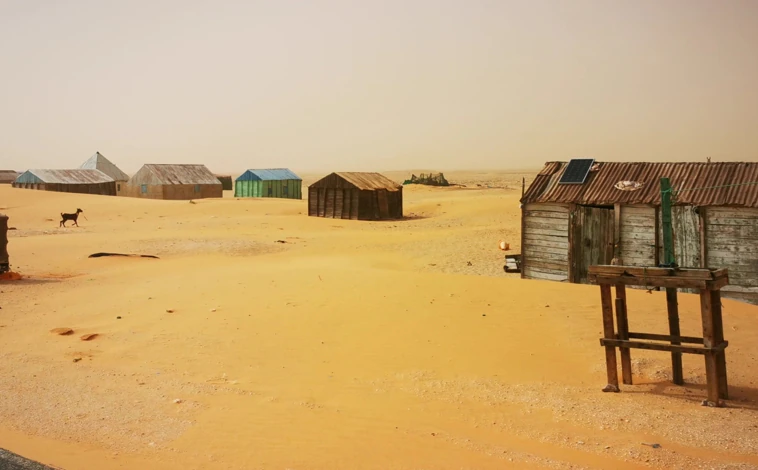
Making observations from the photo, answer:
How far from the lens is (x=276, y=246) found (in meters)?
26.8

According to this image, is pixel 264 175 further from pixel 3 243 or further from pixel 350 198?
pixel 3 243

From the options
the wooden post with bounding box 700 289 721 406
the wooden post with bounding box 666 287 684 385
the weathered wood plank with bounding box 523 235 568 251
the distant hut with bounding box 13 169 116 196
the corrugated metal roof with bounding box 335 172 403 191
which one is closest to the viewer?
the wooden post with bounding box 700 289 721 406

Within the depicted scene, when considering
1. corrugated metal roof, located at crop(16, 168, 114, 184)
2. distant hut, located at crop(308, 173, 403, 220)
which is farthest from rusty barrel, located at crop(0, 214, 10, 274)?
corrugated metal roof, located at crop(16, 168, 114, 184)

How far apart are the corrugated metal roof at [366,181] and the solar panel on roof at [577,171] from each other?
2020 centimetres

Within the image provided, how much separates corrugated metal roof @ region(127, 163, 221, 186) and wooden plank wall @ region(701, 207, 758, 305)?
46.2 meters

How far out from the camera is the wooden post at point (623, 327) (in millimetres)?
9664

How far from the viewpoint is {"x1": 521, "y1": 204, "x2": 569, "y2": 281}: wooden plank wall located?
19234 mm

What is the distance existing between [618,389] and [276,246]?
18739mm

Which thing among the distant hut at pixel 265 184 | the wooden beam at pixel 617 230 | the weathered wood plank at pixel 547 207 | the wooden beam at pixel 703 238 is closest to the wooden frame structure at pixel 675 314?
the wooden beam at pixel 703 238

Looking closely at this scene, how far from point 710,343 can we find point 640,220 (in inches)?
379

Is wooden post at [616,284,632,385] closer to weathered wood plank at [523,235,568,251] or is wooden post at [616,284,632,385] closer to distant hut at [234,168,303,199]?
weathered wood plank at [523,235,568,251]

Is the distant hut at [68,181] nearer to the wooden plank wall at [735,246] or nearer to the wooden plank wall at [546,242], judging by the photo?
the wooden plank wall at [546,242]

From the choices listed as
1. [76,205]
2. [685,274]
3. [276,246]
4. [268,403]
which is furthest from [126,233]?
[685,274]

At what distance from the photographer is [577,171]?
19828 mm
